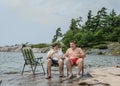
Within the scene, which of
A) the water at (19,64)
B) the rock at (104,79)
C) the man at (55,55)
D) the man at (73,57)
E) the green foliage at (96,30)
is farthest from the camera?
the green foliage at (96,30)

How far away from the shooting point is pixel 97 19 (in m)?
145

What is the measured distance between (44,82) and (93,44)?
115994mm

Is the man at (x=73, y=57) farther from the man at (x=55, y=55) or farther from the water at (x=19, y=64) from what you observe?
the water at (x=19, y=64)

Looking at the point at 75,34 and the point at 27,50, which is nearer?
the point at 27,50

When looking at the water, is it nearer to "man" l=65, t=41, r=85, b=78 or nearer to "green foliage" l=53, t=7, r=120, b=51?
"man" l=65, t=41, r=85, b=78

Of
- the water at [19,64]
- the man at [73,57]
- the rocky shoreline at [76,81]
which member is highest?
the man at [73,57]

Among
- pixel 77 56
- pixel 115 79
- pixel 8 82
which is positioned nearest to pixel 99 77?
pixel 115 79

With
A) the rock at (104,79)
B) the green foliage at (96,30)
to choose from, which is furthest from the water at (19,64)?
the green foliage at (96,30)

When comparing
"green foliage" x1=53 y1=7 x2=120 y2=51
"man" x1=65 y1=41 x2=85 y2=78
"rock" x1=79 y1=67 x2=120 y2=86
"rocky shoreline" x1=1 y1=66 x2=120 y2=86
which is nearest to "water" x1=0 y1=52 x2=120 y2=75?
"rocky shoreline" x1=1 y1=66 x2=120 y2=86

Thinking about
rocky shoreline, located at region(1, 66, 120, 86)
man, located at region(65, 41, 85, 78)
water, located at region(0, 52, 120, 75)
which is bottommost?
water, located at region(0, 52, 120, 75)

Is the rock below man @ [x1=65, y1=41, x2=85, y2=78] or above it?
below

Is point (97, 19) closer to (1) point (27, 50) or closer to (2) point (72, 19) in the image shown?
(2) point (72, 19)

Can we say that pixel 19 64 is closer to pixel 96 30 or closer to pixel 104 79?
pixel 104 79

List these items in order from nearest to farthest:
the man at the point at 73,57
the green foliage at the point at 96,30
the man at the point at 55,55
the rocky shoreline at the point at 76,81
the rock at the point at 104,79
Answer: the rock at the point at 104,79
the rocky shoreline at the point at 76,81
the man at the point at 73,57
the man at the point at 55,55
the green foliage at the point at 96,30
